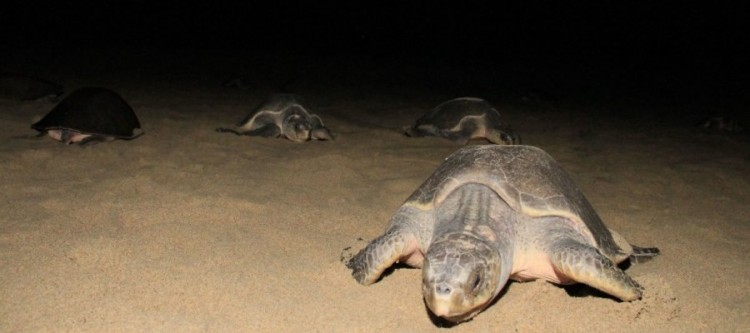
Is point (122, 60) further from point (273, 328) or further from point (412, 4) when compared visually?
point (412, 4)

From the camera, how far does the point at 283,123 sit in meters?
5.11

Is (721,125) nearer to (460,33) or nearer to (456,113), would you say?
(456,113)

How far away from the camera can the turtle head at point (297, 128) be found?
4.88 m

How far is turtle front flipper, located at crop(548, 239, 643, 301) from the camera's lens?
6.39 feet

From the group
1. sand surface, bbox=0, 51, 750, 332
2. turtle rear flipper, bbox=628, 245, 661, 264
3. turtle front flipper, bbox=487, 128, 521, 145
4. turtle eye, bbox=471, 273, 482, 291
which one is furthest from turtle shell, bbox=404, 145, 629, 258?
turtle front flipper, bbox=487, 128, 521, 145

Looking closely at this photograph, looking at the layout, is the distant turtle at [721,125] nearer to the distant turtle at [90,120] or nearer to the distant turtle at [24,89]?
the distant turtle at [90,120]

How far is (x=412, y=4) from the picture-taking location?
2120 centimetres

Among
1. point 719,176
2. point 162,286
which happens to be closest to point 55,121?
point 162,286

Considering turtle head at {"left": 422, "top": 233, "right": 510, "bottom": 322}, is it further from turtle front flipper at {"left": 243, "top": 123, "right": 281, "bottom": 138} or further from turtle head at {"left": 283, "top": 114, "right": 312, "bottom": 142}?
turtle front flipper at {"left": 243, "top": 123, "right": 281, "bottom": 138}

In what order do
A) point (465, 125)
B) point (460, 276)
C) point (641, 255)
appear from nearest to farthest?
point (460, 276) < point (641, 255) < point (465, 125)

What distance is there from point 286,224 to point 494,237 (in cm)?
128

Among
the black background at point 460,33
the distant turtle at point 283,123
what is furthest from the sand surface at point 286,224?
the black background at point 460,33

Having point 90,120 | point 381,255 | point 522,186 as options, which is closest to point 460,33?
point 90,120

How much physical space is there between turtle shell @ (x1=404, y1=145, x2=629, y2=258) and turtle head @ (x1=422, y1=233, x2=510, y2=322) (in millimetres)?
430
